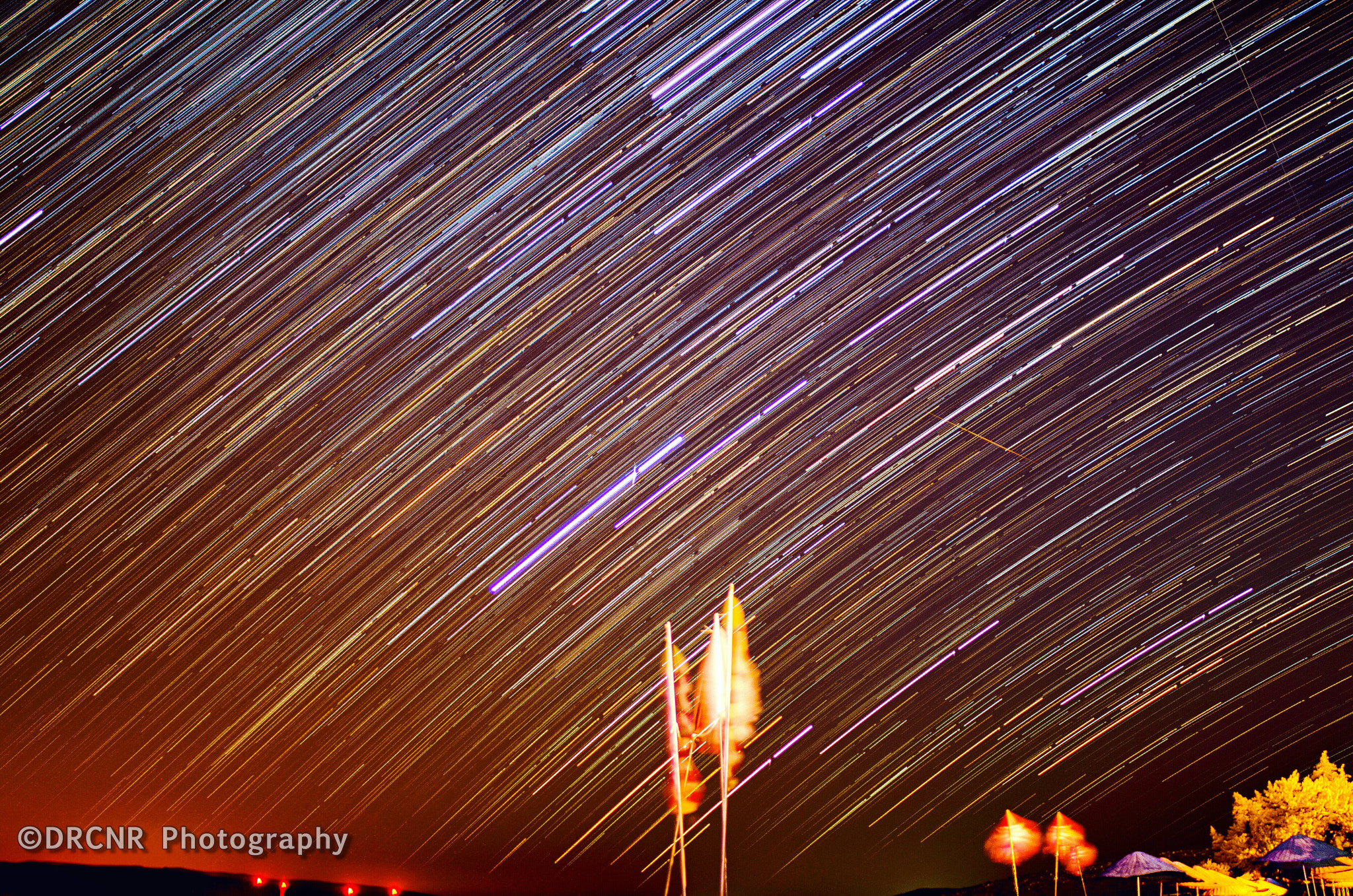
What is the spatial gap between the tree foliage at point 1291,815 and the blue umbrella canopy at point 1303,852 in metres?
10.9

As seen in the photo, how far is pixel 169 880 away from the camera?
12300 centimetres

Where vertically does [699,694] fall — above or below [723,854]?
above

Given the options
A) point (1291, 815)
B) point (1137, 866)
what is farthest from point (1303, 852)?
point (1291, 815)

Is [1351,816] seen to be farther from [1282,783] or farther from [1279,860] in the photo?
[1279,860]

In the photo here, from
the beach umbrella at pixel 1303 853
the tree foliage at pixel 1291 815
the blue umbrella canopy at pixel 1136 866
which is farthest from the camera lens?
the tree foliage at pixel 1291 815

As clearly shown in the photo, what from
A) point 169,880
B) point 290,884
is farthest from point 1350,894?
point 290,884

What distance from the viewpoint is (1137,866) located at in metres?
24.5

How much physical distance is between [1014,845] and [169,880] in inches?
5464

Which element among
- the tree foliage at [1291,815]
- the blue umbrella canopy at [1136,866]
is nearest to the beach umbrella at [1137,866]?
the blue umbrella canopy at [1136,866]

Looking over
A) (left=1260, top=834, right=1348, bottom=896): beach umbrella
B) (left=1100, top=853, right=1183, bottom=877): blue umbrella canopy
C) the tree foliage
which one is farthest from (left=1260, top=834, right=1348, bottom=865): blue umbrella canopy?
the tree foliage

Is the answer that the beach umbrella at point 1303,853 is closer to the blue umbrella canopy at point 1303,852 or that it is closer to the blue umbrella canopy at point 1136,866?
the blue umbrella canopy at point 1303,852

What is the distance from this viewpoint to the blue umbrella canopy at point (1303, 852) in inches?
852

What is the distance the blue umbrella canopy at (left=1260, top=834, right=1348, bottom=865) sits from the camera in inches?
852

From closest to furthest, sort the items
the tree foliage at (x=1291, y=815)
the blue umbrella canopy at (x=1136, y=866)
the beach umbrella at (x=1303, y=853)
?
the beach umbrella at (x=1303, y=853) < the blue umbrella canopy at (x=1136, y=866) < the tree foliage at (x=1291, y=815)
